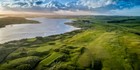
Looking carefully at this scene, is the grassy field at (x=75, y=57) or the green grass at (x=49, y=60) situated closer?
the grassy field at (x=75, y=57)

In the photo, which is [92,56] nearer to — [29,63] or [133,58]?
[133,58]

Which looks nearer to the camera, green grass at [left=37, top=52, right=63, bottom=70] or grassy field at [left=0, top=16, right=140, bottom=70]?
grassy field at [left=0, top=16, right=140, bottom=70]

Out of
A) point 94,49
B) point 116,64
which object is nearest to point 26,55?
point 94,49

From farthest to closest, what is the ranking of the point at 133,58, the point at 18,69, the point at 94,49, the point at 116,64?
the point at 94,49, the point at 133,58, the point at 116,64, the point at 18,69

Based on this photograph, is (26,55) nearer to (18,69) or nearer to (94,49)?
(18,69)

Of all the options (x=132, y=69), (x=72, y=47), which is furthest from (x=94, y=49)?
(x=132, y=69)

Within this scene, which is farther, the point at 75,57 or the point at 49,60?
the point at 75,57

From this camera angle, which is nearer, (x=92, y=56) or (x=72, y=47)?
(x=92, y=56)

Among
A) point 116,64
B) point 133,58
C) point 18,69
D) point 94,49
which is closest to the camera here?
point 18,69

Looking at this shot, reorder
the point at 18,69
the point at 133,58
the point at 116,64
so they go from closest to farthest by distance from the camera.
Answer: the point at 18,69 < the point at 116,64 < the point at 133,58
